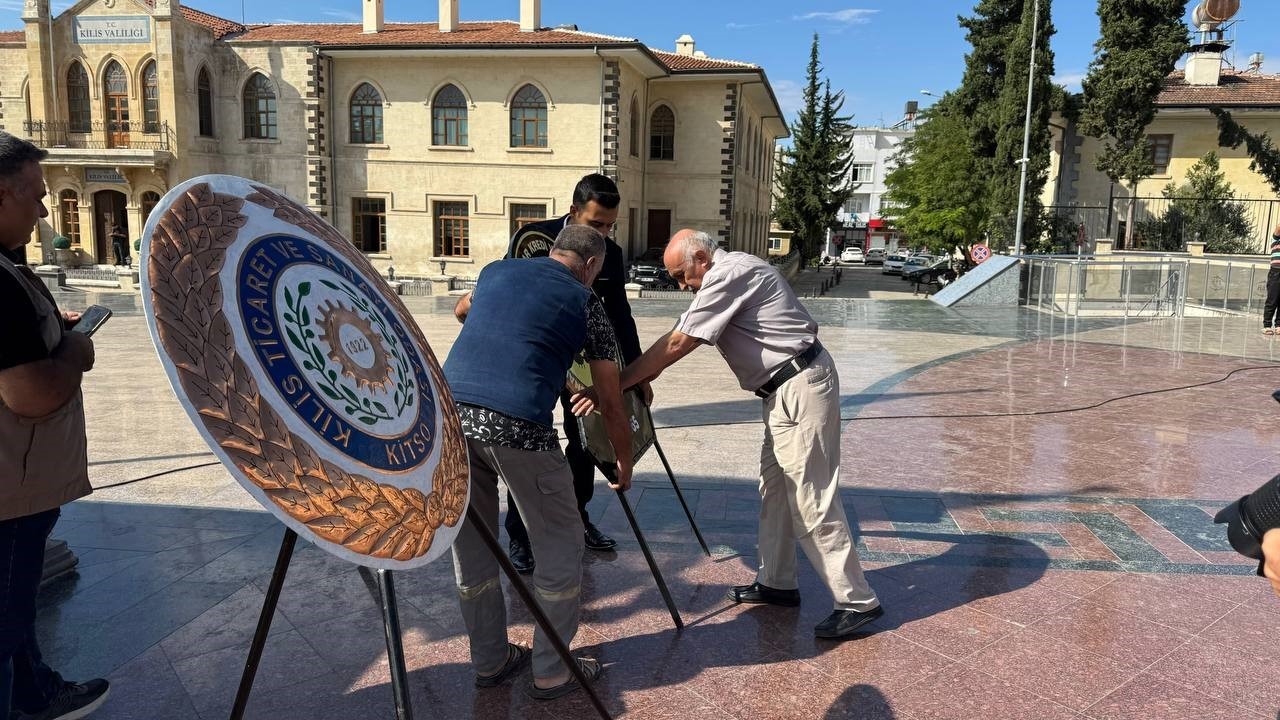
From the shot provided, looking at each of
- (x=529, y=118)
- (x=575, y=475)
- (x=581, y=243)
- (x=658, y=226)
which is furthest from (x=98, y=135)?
(x=581, y=243)

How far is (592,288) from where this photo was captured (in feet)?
14.6

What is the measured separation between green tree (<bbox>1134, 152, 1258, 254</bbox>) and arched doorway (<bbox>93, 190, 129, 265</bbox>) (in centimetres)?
3774

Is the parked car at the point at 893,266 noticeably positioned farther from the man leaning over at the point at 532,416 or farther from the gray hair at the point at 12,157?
→ the gray hair at the point at 12,157

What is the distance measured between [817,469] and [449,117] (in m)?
28.2

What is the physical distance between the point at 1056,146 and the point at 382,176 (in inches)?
1025

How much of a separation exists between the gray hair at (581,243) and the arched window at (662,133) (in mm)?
29859

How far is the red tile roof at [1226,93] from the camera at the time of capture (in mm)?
32781

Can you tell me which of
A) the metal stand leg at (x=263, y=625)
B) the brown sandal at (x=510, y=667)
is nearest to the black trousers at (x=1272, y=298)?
the brown sandal at (x=510, y=667)

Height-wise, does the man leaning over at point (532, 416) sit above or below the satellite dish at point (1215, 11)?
below

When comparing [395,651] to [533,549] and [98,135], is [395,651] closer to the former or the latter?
[533,549]

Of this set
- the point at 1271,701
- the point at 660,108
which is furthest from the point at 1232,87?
the point at 1271,701

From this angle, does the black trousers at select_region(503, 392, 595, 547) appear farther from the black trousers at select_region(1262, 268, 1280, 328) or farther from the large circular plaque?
the black trousers at select_region(1262, 268, 1280, 328)

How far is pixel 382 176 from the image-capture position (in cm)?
3023

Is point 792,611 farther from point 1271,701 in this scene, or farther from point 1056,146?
point 1056,146
